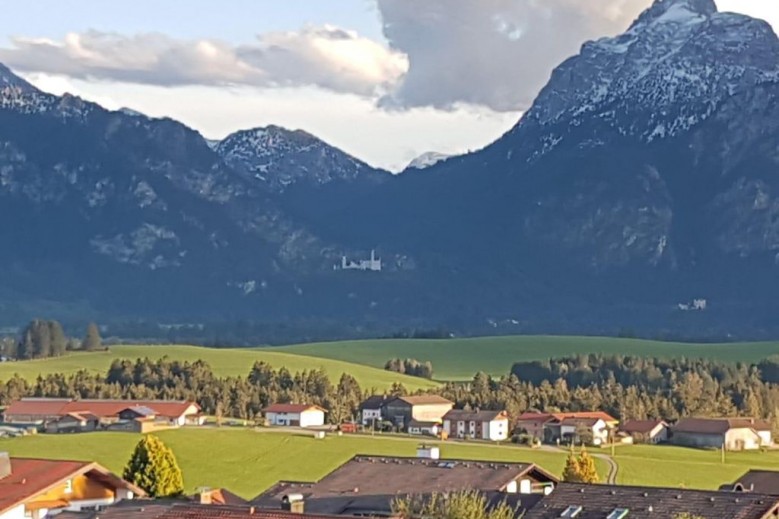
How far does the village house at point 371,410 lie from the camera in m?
138

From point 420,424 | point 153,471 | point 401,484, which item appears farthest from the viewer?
point 420,424

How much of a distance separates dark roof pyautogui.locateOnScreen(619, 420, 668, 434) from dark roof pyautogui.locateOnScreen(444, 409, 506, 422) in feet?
27.9

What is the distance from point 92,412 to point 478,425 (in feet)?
86.1

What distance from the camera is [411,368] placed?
193m

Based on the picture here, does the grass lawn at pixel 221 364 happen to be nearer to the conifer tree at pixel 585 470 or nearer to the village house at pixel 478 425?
the village house at pixel 478 425

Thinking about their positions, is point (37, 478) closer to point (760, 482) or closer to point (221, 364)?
point (760, 482)

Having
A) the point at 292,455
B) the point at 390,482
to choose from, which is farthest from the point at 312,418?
the point at 390,482

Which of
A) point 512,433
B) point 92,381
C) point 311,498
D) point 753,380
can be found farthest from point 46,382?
point 311,498

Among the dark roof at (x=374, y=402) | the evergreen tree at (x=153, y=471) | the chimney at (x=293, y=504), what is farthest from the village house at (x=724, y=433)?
the chimney at (x=293, y=504)

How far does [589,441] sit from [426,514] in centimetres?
7434

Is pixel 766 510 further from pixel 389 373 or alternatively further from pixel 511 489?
pixel 389 373

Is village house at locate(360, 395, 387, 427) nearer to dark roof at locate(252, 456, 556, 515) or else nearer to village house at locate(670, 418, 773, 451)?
village house at locate(670, 418, 773, 451)

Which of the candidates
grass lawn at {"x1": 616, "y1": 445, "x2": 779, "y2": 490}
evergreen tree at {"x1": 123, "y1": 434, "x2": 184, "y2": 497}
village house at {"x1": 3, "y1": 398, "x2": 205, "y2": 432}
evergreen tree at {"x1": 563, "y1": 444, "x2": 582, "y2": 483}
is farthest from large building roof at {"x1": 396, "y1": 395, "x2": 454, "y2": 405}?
evergreen tree at {"x1": 123, "y1": 434, "x2": 184, "y2": 497}

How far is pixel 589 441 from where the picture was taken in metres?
121
